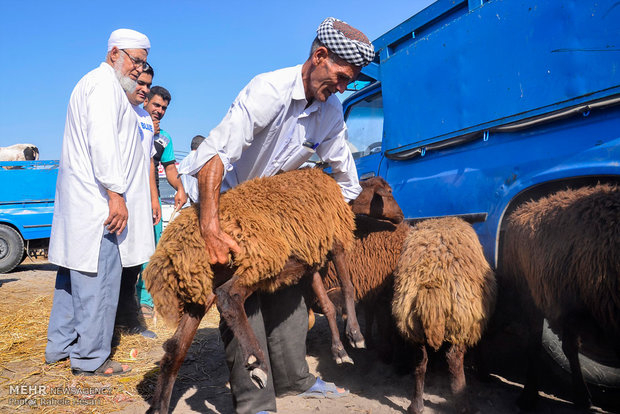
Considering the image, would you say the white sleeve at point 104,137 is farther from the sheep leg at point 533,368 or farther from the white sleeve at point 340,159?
the sheep leg at point 533,368

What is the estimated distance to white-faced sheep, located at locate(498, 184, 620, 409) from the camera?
2223mm

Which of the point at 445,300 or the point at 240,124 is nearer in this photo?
the point at 240,124

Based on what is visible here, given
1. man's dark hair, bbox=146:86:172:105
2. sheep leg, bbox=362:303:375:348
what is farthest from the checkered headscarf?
man's dark hair, bbox=146:86:172:105

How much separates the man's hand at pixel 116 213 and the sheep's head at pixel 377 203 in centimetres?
180

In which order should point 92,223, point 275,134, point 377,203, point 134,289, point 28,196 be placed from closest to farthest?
point 275,134 < point 92,223 < point 377,203 < point 134,289 < point 28,196

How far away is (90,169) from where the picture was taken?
3.08 m

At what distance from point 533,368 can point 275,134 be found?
7.64ft

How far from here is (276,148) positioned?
8.98 ft

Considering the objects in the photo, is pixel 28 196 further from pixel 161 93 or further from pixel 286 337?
pixel 286 337

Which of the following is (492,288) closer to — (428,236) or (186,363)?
(428,236)

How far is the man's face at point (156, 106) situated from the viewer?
535 centimetres

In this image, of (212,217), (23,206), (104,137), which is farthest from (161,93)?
(23,206)

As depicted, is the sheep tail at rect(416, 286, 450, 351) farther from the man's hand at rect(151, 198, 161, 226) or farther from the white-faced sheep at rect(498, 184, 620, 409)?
the man's hand at rect(151, 198, 161, 226)

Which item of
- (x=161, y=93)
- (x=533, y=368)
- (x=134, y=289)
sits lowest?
(x=533, y=368)
